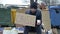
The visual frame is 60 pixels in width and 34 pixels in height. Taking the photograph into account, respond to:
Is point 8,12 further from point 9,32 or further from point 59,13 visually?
point 59,13

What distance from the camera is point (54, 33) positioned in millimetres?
2793

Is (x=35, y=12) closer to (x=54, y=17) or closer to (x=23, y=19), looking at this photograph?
(x=23, y=19)

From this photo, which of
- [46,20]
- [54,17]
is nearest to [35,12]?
[46,20]

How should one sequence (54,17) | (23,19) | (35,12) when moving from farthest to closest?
(54,17) < (35,12) < (23,19)

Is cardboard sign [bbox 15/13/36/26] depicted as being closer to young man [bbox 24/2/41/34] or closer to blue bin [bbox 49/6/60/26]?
young man [bbox 24/2/41/34]

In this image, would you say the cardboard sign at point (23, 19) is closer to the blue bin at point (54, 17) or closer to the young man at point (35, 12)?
the young man at point (35, 12)

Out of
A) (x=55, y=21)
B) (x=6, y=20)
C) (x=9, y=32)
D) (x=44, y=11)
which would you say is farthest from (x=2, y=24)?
(x=44, y=11)

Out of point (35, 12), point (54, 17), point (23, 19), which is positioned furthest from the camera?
point (54, 17)

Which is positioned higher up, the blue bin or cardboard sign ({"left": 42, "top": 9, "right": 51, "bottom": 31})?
cardboard sign ({"left": 42, "top": 9, "right": 51, "bottom": 31})

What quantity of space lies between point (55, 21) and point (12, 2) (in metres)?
2.18

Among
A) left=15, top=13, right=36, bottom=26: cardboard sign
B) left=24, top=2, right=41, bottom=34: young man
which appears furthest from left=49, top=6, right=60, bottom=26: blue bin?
left=15, top=13, right=36, bottom=26: cardboard sign

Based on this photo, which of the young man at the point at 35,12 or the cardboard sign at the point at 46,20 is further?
the young man at the point at 35,12

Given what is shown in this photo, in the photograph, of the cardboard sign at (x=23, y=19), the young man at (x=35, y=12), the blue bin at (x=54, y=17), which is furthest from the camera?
the blue bin at (x=54, y=17)

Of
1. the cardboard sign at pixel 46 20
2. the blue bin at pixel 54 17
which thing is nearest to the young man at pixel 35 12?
the cardboard sign at pixel 46 20
